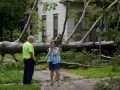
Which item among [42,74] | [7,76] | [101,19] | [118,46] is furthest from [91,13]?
[7,76]

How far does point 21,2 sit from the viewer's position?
3173 cm

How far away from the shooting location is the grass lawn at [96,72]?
1751 centimetres

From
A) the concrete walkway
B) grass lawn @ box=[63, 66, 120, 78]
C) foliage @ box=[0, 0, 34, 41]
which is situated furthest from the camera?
foliage @ box=[0, 0, 34, 41]

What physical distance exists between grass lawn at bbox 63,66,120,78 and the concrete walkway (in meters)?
0.58

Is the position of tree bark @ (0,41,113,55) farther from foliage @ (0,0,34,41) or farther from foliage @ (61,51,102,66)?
foliage @ (0,0,34,41)

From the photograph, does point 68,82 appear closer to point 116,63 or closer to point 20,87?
point 20,87

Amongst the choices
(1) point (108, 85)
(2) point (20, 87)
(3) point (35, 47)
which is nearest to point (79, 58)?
(3) point (35, 47)

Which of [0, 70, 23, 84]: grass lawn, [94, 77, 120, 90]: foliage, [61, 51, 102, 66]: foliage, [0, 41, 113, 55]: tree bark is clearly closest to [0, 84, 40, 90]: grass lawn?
[0, 70, 23, 84]: grass lawn

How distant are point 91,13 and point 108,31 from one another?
127 centimetres

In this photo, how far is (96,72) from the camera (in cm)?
1853

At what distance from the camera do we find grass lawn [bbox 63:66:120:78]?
→ 17513 mm

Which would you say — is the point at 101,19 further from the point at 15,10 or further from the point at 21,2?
the point at 15,10

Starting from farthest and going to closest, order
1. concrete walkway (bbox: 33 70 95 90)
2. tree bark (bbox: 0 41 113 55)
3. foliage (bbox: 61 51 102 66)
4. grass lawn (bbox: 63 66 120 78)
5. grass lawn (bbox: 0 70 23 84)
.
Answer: foliage (bbox: 61 51 102 66) < tree bark (bbox: 0 41 113 55) < grass lawn (bbox: 63 66 120 78) < grass lawn (bbox: 0 70 23 84) < concrete walkway (bbox: 33 70 95 90)

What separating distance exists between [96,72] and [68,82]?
3.03 m
